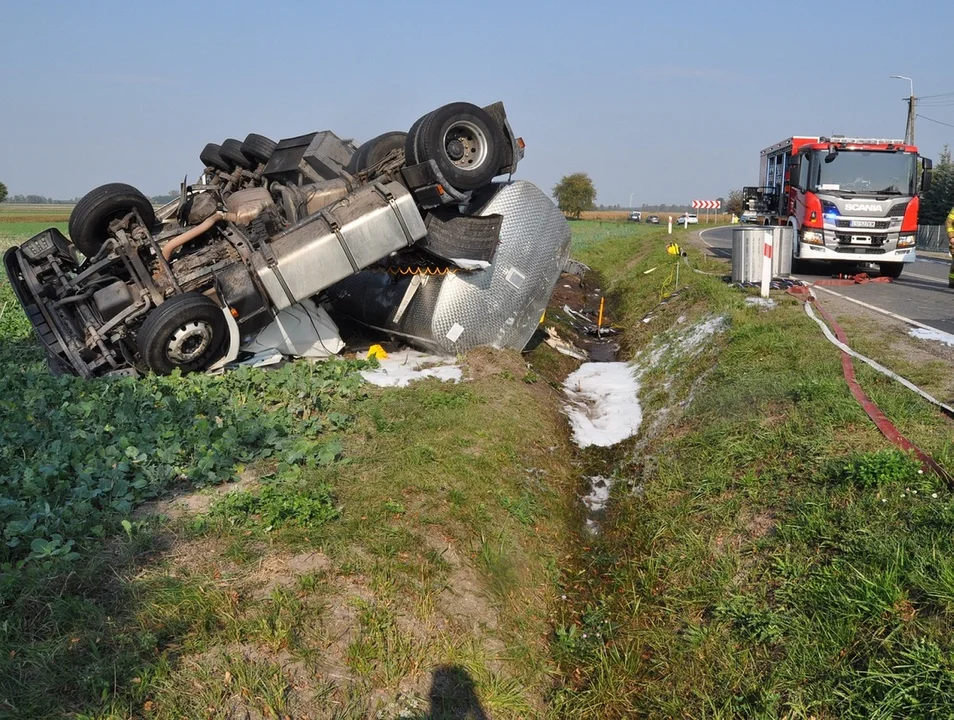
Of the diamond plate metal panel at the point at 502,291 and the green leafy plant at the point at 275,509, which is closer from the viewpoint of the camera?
the green leafy plant at the point at 275,509

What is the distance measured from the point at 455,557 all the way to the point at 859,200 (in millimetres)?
12491

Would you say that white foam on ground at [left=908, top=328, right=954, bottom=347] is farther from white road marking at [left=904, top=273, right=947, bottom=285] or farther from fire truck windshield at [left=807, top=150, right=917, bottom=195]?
fire truck windshield at [left=807, top=150, right=917, bottom=195]

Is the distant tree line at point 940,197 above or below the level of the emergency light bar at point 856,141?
below

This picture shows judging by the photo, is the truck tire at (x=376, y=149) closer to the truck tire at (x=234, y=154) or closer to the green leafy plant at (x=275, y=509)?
the truck tire at (x=234, y=154)

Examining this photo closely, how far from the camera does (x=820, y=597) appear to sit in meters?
3.74

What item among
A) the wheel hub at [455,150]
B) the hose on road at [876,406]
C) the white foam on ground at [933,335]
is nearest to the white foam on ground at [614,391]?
the hose on road at [876,406]

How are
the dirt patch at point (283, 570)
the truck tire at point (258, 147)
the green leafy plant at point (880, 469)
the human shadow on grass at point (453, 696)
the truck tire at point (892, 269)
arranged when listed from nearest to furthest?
the human shadow on grass at point (453, 696)
the dirt patch at point (283, 570)
the green leafy plant at point (880, 469)
the truck tire at point (258, 147)
the truck tire at point (892, 269)

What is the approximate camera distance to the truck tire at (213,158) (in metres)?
11.7

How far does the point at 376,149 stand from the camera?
31.0ft

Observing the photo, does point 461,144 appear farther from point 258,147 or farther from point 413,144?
point 258,147

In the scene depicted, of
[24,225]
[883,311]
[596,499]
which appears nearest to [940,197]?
[883,311]

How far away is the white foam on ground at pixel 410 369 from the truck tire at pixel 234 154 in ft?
14.2

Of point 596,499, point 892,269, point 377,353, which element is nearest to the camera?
Result: point 596,499

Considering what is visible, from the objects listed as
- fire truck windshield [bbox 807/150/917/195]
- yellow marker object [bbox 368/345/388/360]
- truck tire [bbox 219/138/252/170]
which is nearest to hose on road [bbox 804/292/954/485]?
yellow marker object [bbox 368/345/388/360]
